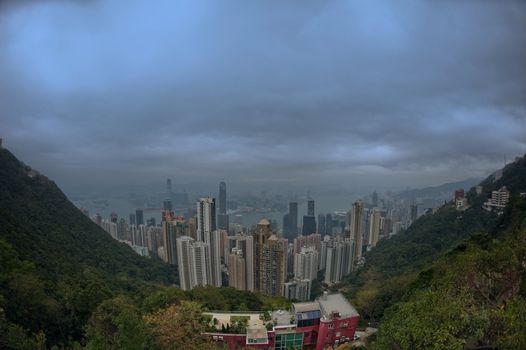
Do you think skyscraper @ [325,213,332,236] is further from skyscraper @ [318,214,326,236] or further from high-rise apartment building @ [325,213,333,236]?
skyscraper @ [318,214,326,236]

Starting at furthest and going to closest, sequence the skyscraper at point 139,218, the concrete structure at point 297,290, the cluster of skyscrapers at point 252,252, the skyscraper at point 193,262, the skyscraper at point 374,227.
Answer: the skyscraper at point 139,218 → the skyscraper at point 374,227 → the skyscraper at point 193,262 → the cluster of skyscrapers at point 252,252 → the concrete structure at point 297,290

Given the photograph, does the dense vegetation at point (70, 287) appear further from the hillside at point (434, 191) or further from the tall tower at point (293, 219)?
the hillside at point (434, 191)

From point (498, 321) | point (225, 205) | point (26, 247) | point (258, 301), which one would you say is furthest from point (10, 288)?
point (225, 205)

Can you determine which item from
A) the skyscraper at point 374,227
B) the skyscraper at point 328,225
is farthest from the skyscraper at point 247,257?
the skyscraper at point 328,225

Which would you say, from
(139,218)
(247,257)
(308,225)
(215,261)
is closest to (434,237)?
(247,257)

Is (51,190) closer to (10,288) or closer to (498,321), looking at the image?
(10,288)

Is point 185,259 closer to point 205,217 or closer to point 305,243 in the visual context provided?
point 205,217
